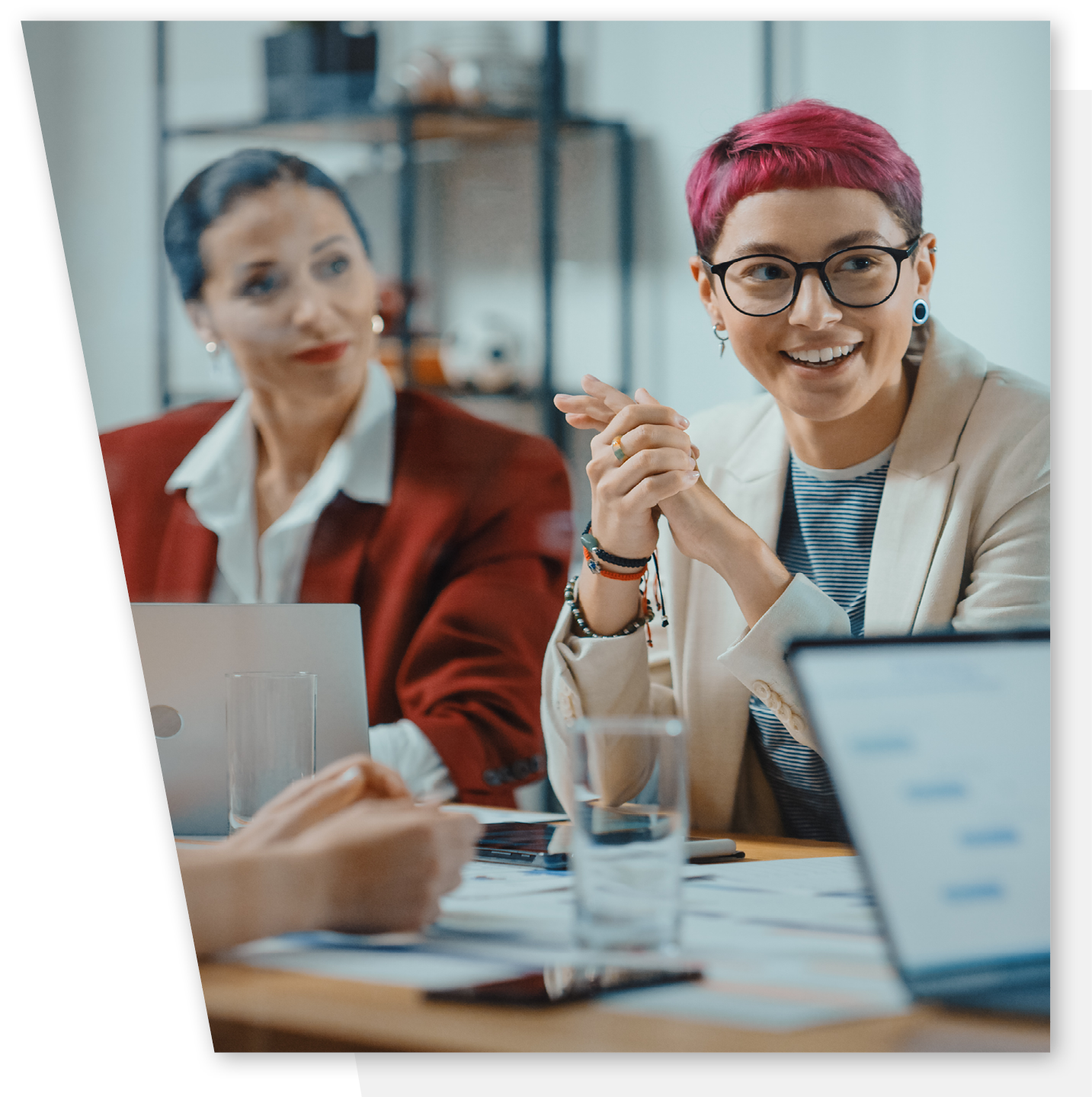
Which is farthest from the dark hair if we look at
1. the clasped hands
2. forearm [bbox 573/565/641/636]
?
forearm [bbox 573/565/641/636]

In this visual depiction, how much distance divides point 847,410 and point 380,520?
19.4 inches

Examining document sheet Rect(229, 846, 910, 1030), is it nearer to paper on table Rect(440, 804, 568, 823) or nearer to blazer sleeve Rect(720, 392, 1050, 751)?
paper on table Rect(440, 804, 568, 823)

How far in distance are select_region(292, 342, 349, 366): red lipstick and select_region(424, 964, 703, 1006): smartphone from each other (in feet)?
2.21

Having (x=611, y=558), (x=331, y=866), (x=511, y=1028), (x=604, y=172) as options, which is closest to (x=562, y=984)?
(x=511, y=1028)

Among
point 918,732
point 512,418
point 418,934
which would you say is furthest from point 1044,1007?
point 512,418

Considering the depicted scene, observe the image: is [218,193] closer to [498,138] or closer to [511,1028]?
[498,138]

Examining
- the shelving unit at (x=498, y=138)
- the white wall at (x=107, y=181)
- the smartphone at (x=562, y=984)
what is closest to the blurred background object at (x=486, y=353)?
the shelving unit at (x=498, y=138)

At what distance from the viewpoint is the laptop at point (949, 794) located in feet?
3.19

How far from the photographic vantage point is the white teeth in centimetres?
122

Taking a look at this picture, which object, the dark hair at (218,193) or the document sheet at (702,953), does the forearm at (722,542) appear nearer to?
the document sheet at (702,953)

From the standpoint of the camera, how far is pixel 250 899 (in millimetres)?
1024

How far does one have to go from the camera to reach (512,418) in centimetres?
129

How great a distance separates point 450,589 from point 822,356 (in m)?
0.45

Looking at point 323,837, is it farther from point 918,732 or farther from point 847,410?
point 847,410
